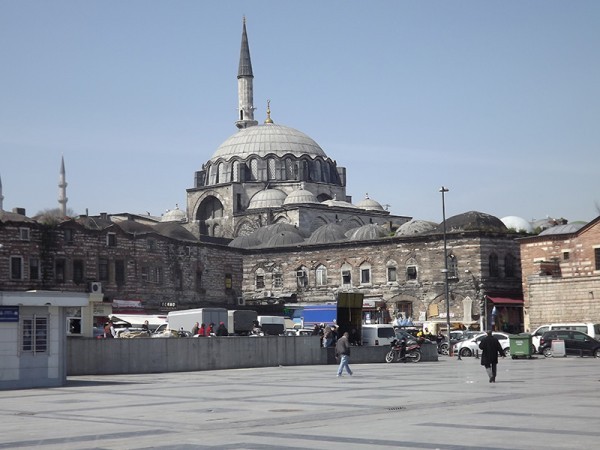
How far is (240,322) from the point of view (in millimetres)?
49469

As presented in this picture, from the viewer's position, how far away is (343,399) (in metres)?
19.8

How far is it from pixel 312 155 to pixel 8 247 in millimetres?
47985

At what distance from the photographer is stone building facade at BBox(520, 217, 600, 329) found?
180 feet

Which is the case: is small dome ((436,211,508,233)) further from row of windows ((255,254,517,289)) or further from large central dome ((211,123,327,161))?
large central dome ((211,123,327,161))

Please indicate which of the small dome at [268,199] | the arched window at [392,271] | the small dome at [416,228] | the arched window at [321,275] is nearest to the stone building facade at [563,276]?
the arched window at [392,271]

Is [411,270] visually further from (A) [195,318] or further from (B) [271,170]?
(B) [271,170]

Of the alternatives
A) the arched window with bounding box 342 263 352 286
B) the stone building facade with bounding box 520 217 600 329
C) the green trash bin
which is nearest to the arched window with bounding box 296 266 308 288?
the arched window with bounding box 342 263 352 286

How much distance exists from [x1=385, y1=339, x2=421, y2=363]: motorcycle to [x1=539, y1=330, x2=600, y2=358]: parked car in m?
7.43

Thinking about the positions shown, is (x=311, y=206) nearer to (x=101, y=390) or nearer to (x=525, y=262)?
(x=525, y=262)

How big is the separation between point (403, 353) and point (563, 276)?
2168cm

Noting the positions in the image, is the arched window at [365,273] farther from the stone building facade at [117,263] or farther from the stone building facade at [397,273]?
the stone building facade at [117,263]

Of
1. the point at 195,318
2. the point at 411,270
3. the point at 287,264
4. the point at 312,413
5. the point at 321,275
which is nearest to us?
the point at 312,413

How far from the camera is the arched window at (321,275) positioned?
7288cm

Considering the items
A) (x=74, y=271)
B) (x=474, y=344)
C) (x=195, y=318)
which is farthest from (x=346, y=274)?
(x=474, y=344)
